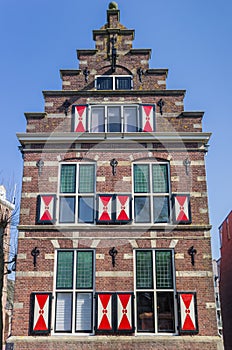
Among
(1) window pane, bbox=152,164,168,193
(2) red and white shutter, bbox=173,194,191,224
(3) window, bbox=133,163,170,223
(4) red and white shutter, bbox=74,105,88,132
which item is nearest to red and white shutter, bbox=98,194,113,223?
(3) window, bbox=133,163,170,223

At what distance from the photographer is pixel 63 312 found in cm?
1066

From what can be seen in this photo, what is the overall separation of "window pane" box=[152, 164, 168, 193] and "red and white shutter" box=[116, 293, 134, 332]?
3.34m

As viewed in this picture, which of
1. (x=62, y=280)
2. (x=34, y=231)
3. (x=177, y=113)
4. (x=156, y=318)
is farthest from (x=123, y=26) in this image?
(x=156, y=318)

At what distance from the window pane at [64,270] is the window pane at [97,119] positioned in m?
4.18

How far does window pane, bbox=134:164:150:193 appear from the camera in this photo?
11914mm

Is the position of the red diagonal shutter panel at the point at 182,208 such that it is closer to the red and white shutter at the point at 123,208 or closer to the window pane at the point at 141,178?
the window pane at the point at 141,178

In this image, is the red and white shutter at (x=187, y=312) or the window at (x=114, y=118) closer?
the red and white shutter at (x=187, y=312)

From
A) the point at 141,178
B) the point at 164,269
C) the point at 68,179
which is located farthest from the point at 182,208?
the point at 68,179

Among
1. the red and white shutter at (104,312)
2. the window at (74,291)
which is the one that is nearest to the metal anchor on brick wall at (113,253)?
the window at (74,291)

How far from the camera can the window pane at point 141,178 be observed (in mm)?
11914

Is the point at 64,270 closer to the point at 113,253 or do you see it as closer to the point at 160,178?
the point at 113,253

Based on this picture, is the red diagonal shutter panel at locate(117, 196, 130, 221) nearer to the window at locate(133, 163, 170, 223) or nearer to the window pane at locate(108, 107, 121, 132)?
the window at locate(133, 163, 170, 223)

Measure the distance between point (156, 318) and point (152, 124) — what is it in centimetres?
604

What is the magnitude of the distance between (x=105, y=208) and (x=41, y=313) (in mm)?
3484
